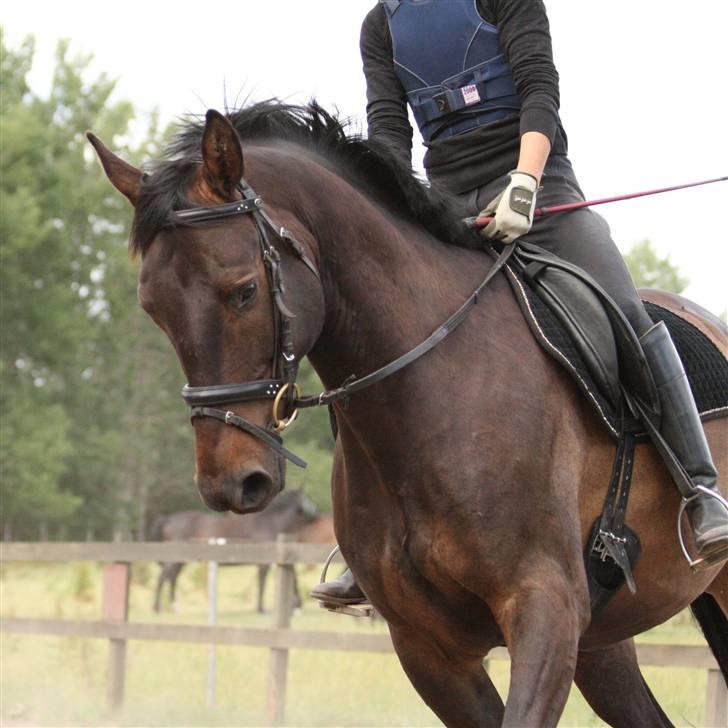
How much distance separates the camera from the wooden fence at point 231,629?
8.89m

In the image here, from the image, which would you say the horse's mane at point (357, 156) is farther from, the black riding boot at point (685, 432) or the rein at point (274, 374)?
the black riding boot at point (685, 432)

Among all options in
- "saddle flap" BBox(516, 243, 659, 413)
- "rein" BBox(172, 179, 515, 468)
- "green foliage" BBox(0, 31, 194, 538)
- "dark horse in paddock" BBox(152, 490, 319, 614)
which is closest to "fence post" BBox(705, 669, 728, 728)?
"saddle flap" BBox(516, 243, 659, 413)

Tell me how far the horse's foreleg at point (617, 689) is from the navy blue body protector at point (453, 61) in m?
2.24

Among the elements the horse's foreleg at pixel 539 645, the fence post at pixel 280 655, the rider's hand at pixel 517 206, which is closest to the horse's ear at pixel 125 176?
the rider's hand at pixel 517 206

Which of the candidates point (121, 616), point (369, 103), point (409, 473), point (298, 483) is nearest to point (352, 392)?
point (409, 473)

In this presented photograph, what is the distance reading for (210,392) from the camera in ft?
11.1

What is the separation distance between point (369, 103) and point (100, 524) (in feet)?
130

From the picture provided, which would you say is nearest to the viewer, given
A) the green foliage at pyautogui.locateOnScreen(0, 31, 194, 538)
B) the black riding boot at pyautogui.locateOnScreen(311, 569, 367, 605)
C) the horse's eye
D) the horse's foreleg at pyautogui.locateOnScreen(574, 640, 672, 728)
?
the horse's eye

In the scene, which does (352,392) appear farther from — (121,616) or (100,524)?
(100,524)

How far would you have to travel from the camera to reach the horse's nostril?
3.35 metres

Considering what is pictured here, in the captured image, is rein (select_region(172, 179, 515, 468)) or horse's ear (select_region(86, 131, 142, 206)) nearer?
rein (select_region(172, 179, 515, 468))

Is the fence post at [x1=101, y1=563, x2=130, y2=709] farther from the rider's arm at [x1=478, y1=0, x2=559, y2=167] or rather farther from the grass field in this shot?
the rider's arm at [x1=478, y1=0, x2=559, y2=167]

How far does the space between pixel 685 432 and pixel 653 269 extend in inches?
2380

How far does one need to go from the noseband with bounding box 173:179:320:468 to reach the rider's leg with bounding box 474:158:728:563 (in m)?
1.28
